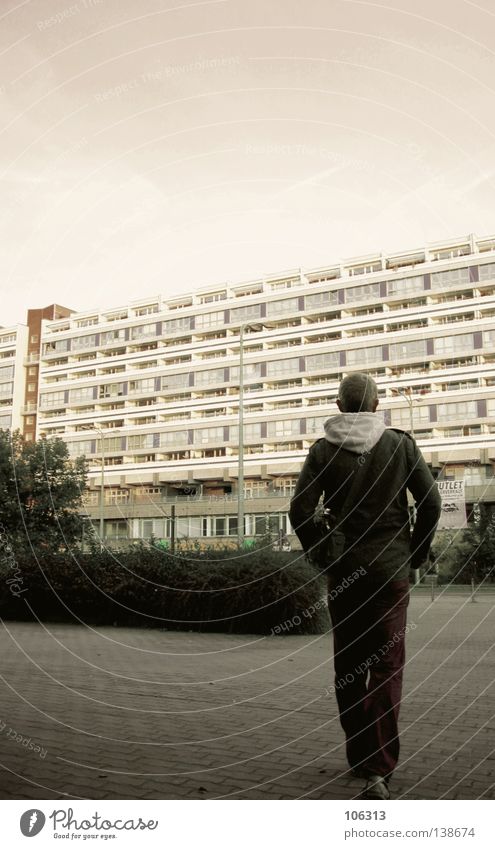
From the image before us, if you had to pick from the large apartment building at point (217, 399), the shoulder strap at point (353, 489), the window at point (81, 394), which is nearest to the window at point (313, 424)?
the large apartment building at point (217, 399)

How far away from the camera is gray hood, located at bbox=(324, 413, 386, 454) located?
4.11 meters

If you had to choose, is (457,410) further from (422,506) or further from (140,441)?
(422,506)

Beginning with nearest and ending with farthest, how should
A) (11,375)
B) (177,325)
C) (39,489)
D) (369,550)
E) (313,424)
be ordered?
(369,550), (39,489), (313,424), (11,375), (177,325)

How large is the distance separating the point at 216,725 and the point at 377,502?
255 centimetres

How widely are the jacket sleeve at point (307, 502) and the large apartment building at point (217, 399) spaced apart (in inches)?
1513

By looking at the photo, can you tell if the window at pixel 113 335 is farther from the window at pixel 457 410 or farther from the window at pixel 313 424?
the window at pixel 457 410

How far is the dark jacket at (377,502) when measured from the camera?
3.96 metres

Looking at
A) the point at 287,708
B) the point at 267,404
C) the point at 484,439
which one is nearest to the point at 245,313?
the point at 267,404

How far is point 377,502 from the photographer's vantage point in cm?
402

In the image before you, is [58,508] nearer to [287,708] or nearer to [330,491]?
[287,708]

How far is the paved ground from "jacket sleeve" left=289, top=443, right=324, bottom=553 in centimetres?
126

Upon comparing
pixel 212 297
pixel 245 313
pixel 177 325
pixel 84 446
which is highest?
pixel 212 297

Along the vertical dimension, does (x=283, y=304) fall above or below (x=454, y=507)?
above

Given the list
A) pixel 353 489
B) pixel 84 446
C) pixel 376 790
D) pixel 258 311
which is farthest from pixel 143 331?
pixel 376 790
